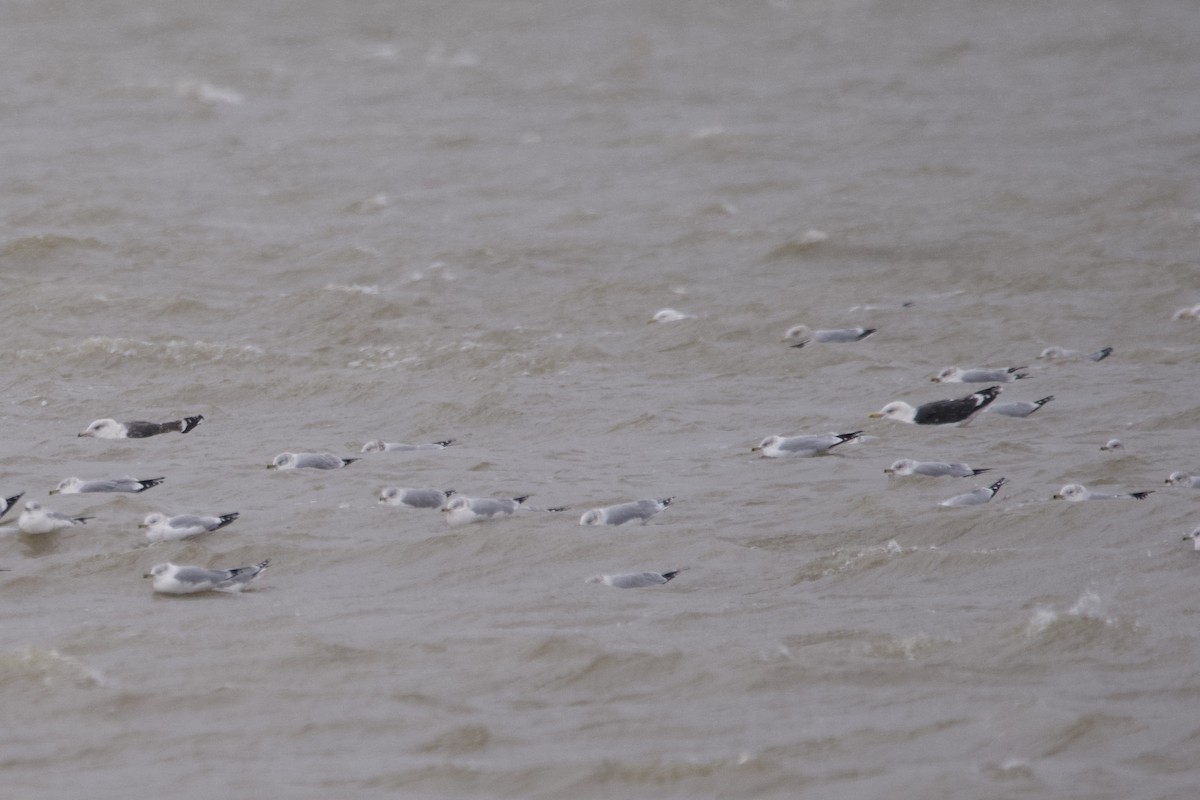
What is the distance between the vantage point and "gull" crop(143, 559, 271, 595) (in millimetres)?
9016

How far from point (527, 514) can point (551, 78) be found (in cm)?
2080

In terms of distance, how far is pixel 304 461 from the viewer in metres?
11.5

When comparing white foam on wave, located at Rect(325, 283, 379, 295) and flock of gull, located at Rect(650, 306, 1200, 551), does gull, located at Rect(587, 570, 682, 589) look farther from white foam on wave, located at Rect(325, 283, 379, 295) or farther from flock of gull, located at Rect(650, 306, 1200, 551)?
white foam on wave, located at Rect(325, 283, 379, 295)

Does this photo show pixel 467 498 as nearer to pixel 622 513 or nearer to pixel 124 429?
pixel 622 513

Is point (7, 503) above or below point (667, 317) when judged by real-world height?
above

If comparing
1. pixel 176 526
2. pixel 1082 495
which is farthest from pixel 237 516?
pixel 1082 495

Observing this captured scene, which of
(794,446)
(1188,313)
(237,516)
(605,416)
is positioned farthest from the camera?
(1188,313)

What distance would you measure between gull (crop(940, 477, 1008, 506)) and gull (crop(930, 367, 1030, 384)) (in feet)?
10.5

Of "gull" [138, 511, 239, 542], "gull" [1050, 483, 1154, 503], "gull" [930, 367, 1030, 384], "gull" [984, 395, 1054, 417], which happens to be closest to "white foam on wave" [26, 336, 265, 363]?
"gull" [138, 511, 239, 542]

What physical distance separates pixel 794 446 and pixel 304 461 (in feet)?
10.8

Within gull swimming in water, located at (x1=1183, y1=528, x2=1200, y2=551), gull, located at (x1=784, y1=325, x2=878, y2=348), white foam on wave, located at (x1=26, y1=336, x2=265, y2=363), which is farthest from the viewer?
gull, located at (x1=784, y1=325, x2=878, y2=348)

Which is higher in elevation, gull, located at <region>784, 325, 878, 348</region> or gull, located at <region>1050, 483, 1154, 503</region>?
gull, located at <region>1050, 483, 1154, 503</region>

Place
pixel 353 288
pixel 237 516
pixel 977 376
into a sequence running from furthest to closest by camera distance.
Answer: pixel 353 288 < pixel 977 376 < pixel 237 516

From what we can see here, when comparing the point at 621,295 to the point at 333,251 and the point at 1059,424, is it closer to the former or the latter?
the point at 333,251
